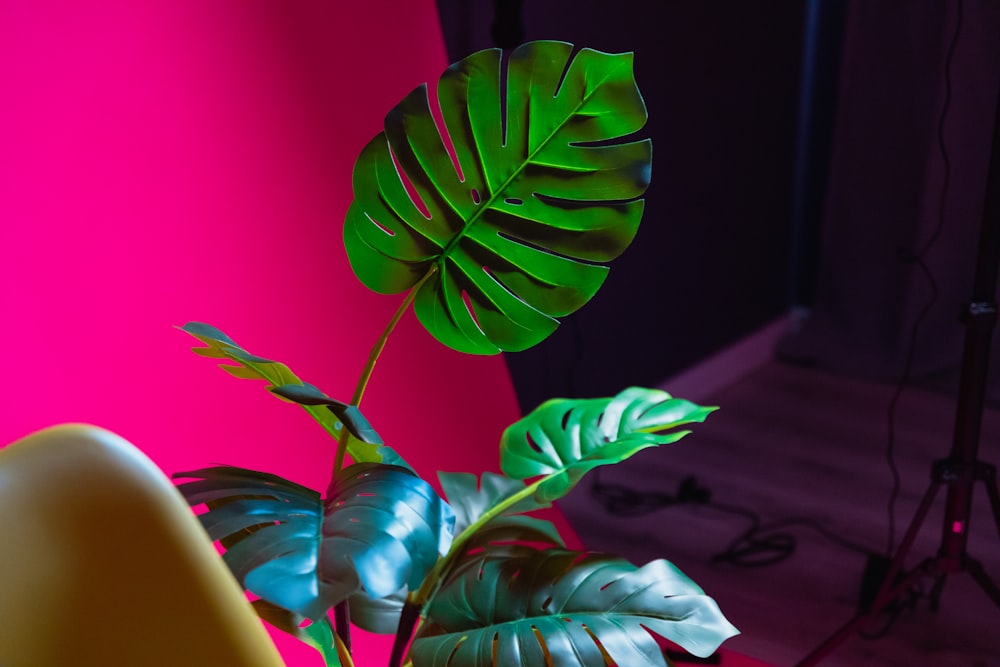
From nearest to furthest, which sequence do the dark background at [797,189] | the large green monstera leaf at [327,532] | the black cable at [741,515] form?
the large green monstera leaf at [327,532], the black cable at [741,515], the dark background at [797,189]

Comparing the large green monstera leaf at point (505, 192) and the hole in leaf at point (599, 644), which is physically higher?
the large green monstera leaf at point (505, 192)

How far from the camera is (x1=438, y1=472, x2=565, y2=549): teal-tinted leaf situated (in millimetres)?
1137

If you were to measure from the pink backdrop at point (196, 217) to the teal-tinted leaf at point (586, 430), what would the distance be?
518mm

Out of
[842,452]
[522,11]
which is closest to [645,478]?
[842,452]

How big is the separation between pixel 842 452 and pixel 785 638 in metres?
0.79

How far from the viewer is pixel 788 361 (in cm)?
303

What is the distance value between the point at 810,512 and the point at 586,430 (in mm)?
1287

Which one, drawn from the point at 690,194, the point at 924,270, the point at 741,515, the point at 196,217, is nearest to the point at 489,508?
the point at 196,217

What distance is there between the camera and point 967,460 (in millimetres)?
1621

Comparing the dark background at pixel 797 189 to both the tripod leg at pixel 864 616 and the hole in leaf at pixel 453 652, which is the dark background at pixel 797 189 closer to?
the tripod leg at pixel 864 616

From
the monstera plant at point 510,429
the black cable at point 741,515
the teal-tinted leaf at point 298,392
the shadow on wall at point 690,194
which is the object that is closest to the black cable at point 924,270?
the black cable at point 741,515

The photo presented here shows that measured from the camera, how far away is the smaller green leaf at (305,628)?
100 cm

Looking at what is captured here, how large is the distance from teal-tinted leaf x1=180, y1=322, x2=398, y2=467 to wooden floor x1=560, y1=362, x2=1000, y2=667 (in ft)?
3.33

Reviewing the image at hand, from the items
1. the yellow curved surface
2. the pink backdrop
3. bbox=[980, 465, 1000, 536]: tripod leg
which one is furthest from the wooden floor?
the yellow curved surface
